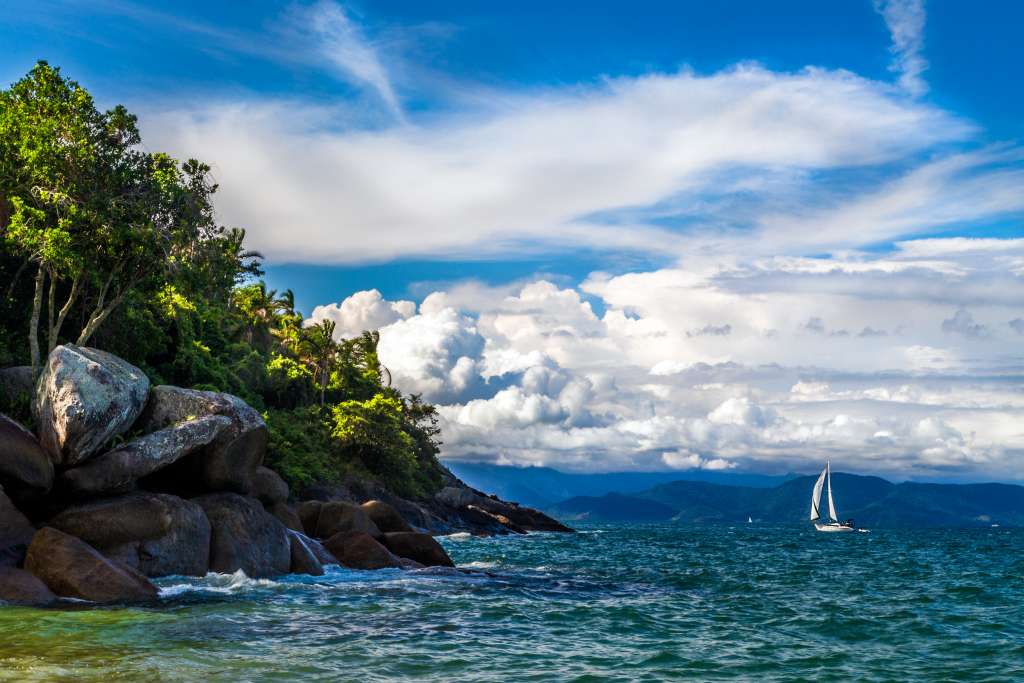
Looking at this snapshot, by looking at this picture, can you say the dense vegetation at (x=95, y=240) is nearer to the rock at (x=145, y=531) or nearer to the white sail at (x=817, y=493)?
the rock at (x=145, y=531)

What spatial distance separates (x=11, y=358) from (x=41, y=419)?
896 cm

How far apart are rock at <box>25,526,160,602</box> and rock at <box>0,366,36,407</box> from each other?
845cm

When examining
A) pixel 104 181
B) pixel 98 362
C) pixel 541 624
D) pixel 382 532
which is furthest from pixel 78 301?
pixel 541 624

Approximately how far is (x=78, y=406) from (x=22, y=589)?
5491mm

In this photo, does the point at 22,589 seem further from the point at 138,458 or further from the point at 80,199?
the point at 80,199

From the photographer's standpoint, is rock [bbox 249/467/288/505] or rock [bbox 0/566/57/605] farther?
rock [bbox 249/467/288/505]

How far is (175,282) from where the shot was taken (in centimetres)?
2689

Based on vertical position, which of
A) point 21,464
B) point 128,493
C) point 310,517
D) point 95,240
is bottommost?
point 310,517

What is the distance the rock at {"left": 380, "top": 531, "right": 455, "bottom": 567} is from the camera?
2833 centimetres

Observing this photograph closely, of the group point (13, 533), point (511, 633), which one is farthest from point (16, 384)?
point (511, 633)

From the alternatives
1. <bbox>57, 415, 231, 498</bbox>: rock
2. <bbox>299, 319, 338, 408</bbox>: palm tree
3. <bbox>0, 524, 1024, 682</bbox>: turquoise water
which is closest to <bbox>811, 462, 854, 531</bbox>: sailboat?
<bbox>299, 319, 338, 408</bbox>: palm tree

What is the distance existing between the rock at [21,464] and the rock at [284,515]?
27.6ft

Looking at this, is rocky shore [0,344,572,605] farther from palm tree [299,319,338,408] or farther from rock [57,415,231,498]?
palm tree [299,319,338,408]

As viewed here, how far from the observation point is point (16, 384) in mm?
23031
